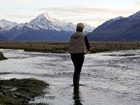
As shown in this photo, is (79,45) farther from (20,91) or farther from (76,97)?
(20,91)

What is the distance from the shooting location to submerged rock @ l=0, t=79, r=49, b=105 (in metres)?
14.9

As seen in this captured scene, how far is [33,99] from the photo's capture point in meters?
16.2

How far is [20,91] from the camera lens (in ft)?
59.8

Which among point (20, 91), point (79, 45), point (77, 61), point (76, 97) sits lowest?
point (20, 91)

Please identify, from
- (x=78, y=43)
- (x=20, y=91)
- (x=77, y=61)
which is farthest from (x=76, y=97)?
(x=78, y=43)

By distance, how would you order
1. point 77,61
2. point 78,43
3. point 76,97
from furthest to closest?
point 77,61
point 78,43
point 76,97

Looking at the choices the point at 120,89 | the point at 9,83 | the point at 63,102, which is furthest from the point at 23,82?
the point at 63,102

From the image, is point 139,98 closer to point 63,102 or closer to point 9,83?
point 63,102

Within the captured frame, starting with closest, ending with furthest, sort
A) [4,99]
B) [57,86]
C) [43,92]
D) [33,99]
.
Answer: [4,99]
[33,99]
[43,92]
[57,86]

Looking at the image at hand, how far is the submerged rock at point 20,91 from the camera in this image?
14881mm

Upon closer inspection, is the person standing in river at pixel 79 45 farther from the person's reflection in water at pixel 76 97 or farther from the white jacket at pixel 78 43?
the person's reflection in water at pixel 76 97

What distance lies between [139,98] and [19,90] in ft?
17.7

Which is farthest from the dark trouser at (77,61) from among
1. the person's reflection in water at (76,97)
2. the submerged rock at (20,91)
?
the submerged rock at (20,91)

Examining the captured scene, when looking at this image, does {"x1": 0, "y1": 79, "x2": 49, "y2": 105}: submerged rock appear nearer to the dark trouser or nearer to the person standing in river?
the dark trouser
